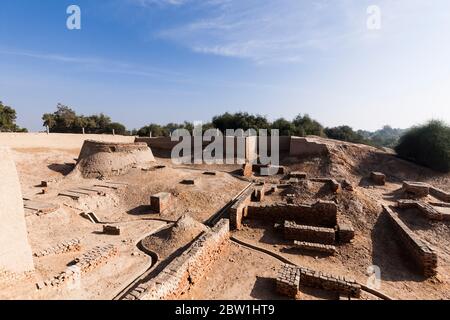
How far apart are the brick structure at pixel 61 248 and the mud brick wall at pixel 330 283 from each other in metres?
6.14

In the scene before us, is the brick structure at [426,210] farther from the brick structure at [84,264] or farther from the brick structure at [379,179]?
the brick structure at [84,264]

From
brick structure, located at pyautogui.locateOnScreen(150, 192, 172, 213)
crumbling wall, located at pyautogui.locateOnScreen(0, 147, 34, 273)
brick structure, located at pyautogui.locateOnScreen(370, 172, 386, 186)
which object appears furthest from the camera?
brick structure, located at pyautogui.locateOnScreen(370, 172, 386, 186)

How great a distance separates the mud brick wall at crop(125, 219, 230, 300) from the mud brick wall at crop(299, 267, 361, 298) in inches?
90.4

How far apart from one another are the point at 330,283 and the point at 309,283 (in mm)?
444

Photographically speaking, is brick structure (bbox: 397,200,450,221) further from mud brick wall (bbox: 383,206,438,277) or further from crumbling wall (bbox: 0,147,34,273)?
crumbling wall (bbox: 0,147,34,273)

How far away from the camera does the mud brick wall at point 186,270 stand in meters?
4.25

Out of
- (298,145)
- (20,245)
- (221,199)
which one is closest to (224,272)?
(20,245)

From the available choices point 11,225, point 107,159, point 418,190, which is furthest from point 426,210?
point 107,159

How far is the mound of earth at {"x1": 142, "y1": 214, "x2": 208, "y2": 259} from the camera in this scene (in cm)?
674

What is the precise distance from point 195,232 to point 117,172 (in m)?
9.02

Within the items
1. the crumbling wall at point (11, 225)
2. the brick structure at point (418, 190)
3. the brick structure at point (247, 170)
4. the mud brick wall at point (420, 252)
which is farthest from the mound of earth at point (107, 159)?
the brick structure at point (418, 190)

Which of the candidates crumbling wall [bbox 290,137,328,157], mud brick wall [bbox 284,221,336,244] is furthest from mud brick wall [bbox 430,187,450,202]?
mud brick wall [bbox 284,221,336,244]

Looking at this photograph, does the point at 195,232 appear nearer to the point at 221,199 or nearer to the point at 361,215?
the point at 221,199
